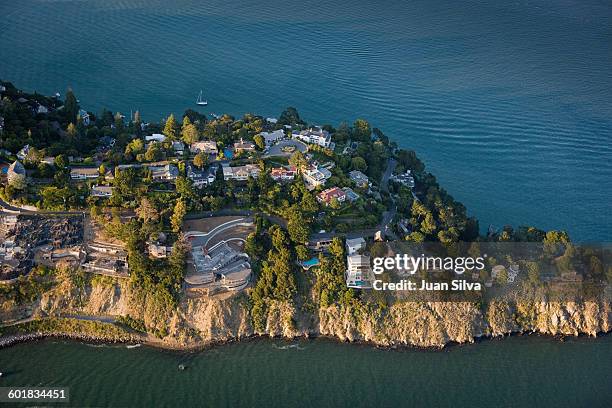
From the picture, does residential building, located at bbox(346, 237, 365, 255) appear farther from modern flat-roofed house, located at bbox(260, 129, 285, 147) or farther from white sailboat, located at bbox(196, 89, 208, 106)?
white sailboat, located at bbox(196, 89, 208, 106)

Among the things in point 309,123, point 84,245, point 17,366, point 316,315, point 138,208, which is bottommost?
point 17,366

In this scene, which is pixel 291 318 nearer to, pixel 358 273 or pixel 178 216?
pixel 358 273

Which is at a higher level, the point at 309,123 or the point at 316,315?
the point at 309,123

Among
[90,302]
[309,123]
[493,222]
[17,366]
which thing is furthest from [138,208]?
[493,222]

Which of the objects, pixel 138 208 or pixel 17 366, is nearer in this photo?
pixel 17 366

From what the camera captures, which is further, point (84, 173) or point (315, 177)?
point (315, 177)

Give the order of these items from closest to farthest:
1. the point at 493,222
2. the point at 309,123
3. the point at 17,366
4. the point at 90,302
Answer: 1. the point at 17,366
2. the point at 90,302
3. the point at 493,222
4. the point at 309,123

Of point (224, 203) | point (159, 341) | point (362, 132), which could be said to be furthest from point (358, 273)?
point (362, 132)

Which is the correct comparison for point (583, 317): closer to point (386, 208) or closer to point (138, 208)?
point (386, 208)

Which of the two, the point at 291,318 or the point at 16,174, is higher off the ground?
the point at 16,174
